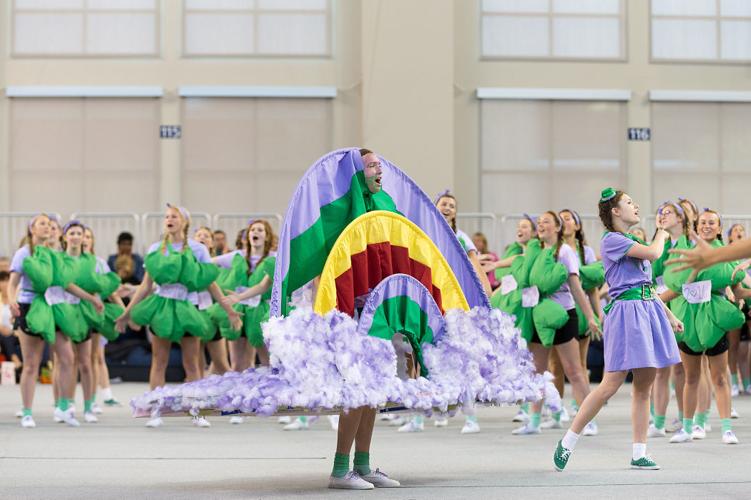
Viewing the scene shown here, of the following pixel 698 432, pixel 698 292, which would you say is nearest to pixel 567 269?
pixel 698 292

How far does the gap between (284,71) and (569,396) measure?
875 cm

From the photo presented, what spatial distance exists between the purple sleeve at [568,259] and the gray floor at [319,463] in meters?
1.28

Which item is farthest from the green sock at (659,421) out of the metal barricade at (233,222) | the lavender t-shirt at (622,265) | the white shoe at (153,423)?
the metal barricade at (233,222)

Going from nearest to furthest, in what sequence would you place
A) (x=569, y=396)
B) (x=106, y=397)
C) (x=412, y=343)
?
(x=412, y=343) → (x=106, y=397) → (x=569, y=396)

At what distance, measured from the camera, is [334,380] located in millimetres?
6496

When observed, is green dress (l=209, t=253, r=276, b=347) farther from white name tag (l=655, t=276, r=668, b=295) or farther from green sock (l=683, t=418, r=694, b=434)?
green sock (l=683, t=418, r=694, b=434)

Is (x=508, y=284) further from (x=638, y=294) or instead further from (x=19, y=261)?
(x=19, y=261)

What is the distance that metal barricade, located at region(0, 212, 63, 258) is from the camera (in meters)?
20.0

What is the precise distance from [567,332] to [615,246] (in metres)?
3.00

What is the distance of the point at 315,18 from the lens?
21.8m

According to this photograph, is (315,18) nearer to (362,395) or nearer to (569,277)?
(569,277)

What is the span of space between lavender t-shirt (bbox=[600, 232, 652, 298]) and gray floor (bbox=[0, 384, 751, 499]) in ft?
3.53

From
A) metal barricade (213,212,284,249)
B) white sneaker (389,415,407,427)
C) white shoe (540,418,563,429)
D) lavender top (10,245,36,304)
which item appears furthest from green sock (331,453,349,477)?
metal barricade (213,212,284,249)

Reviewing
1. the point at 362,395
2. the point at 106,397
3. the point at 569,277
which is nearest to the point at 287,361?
the point at 362,395
